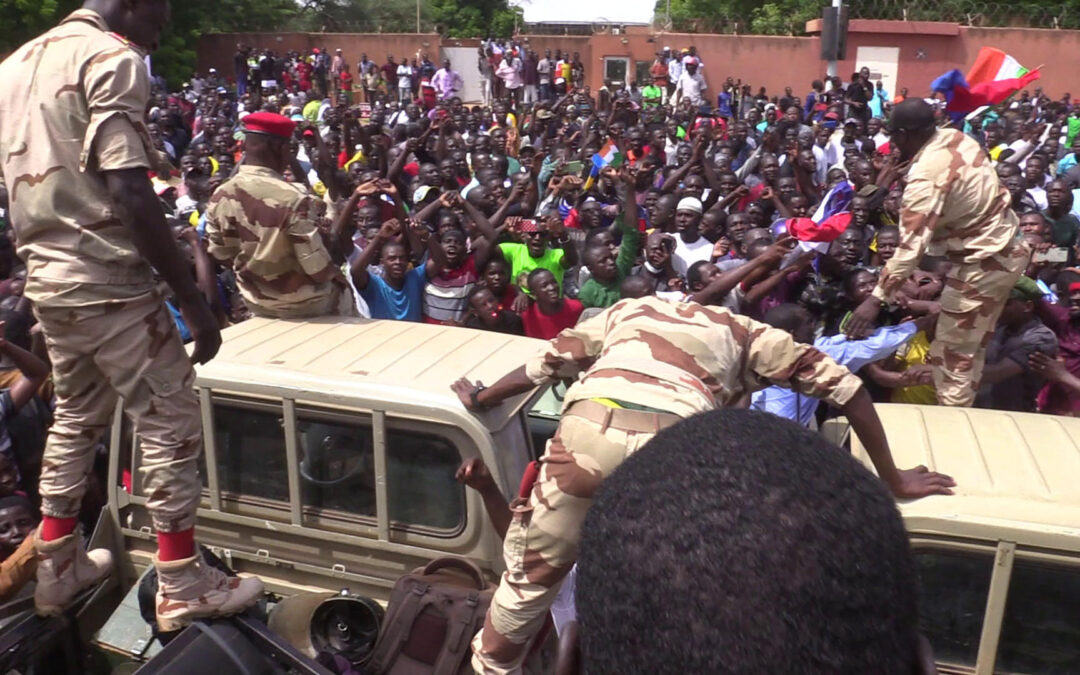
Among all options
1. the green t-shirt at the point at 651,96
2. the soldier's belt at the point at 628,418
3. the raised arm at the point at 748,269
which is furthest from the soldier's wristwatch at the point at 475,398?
the green t-shirt at the point at 651,96

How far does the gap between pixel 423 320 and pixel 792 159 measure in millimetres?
5183

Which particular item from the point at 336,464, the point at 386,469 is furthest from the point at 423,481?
the point at 336,464

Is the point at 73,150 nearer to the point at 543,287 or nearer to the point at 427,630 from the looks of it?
the point at 427,630

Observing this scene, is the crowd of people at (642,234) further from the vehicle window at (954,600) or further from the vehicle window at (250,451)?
the vehicle window at (954,600)

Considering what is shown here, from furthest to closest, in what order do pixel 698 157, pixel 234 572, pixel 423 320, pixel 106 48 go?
1. pixel 698 157
2. pixel 423 320
3. pixel 234 572
4. pixel 106 48

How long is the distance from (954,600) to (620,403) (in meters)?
1.01

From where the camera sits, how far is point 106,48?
2.45 meters

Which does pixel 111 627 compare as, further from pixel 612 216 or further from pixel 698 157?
pixel 698 157

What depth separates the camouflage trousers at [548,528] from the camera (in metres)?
2.45

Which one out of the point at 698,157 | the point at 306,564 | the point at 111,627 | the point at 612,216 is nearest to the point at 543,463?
the point at 306,564

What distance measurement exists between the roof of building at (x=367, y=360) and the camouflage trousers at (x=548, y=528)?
415 millimetres

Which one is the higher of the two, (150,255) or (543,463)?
(150,255)

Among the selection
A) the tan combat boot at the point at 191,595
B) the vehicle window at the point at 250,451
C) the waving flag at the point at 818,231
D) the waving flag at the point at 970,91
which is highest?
the waving flag at the point at 970,91

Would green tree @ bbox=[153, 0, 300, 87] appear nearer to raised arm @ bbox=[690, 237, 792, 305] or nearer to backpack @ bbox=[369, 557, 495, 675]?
raised arm @ bbox=[690, 237, 792, 305]
